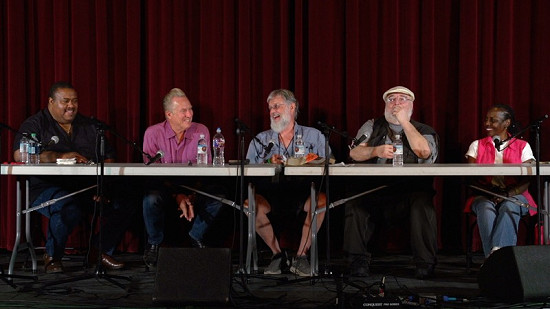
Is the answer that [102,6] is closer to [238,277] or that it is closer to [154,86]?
[154,86]

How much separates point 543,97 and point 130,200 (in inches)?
138

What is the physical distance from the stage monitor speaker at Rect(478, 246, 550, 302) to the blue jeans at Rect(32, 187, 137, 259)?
9.02ft

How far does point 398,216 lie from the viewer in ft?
15.8

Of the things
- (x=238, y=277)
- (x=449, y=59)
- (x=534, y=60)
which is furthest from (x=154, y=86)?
(x=534, y=60)

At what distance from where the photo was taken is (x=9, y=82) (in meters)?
5.98

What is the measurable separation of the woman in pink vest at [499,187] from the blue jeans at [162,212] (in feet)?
6.18

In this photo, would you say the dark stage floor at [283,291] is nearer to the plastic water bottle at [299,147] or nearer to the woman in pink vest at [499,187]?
the woman in pink vest at [499,187]

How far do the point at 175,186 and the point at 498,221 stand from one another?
90.9 inches

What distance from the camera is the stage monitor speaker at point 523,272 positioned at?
11.1 ft

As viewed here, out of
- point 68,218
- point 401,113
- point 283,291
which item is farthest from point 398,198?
point 68,218

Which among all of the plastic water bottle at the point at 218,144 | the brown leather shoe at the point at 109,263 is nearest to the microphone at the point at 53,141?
the brown leather shoe at the point at 109,263

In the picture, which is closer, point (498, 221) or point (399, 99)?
point (498, 221)

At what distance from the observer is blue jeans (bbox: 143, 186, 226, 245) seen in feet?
16.3

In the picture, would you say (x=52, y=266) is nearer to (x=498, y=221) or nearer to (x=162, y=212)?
(x=162, y=212)
